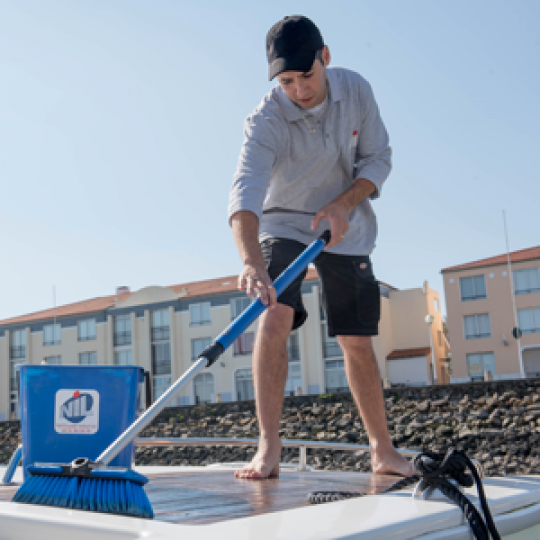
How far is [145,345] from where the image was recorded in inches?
1642

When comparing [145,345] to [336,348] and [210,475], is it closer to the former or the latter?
[336,348]

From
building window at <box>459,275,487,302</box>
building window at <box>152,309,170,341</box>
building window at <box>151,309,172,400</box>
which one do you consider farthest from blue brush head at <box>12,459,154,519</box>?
building window at <box>152,309,170,341</box>

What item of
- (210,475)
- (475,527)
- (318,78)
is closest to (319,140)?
(318,78)

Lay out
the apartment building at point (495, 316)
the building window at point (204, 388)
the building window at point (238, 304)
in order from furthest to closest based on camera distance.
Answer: the building window at point (204, 388) → the building window at point (238, 304) → the apartment building at point (495, 316)

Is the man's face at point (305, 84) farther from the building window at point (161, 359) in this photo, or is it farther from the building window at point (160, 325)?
the building window at point (160, 325)

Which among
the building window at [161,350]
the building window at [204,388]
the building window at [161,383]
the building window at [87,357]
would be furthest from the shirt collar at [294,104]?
the building window at [87,357]

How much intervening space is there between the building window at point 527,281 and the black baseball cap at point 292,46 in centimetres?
3649

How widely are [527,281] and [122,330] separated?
2494 cm

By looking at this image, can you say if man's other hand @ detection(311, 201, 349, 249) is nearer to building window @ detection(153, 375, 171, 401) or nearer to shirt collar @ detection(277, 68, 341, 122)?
shirt collar @ detection(277, 68, 341, 122)

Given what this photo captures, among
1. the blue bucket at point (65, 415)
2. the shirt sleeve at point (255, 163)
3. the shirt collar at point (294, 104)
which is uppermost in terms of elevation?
the shirt collar at point (294, 104)

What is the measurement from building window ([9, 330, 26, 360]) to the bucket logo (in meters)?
46.0

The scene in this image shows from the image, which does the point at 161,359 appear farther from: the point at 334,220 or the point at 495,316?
the point at 334,220

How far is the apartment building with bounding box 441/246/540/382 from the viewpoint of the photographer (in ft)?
118

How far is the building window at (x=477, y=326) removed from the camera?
3669cm
